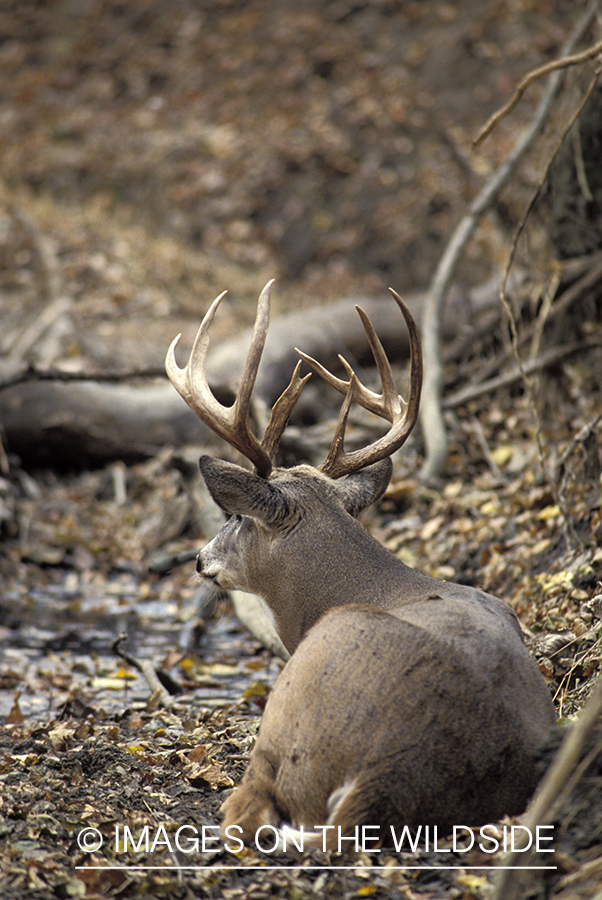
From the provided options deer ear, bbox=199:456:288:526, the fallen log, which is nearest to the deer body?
deer ear, bbox=199:456:288:526

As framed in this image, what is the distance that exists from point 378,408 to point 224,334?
777 cm

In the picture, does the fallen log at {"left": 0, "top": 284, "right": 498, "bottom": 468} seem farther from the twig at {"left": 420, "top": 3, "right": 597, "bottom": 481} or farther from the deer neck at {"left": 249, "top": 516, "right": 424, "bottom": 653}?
the deer neck at {"left": 249, "top": 516, "right": 424, "bottom": 653}

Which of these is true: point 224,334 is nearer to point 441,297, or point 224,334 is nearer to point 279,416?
point 441,297

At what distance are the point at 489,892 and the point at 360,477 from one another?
2359mm

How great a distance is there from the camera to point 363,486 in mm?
4816

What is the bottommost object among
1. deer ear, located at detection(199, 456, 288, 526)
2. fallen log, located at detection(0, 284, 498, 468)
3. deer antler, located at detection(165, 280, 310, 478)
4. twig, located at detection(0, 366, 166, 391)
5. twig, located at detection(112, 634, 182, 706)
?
fallen log, located at detection(0, 284, 498, 468)

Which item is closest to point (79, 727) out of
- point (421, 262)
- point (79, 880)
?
point (79, 880)

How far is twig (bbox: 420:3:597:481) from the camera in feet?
27.0


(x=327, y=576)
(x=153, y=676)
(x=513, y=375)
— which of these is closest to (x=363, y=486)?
(x=327, y=576)

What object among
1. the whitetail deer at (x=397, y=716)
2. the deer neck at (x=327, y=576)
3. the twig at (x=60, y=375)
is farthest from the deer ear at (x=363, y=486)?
the twig at (x=60, y=375)

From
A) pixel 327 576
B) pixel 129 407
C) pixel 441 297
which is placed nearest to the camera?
pixel 327 576

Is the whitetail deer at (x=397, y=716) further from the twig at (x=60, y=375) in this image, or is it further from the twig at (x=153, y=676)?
the twig at (x=60, y=375)

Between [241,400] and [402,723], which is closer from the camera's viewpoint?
[402,723]

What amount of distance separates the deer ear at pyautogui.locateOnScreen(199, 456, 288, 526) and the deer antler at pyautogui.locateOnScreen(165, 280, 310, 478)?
0.17 meters
